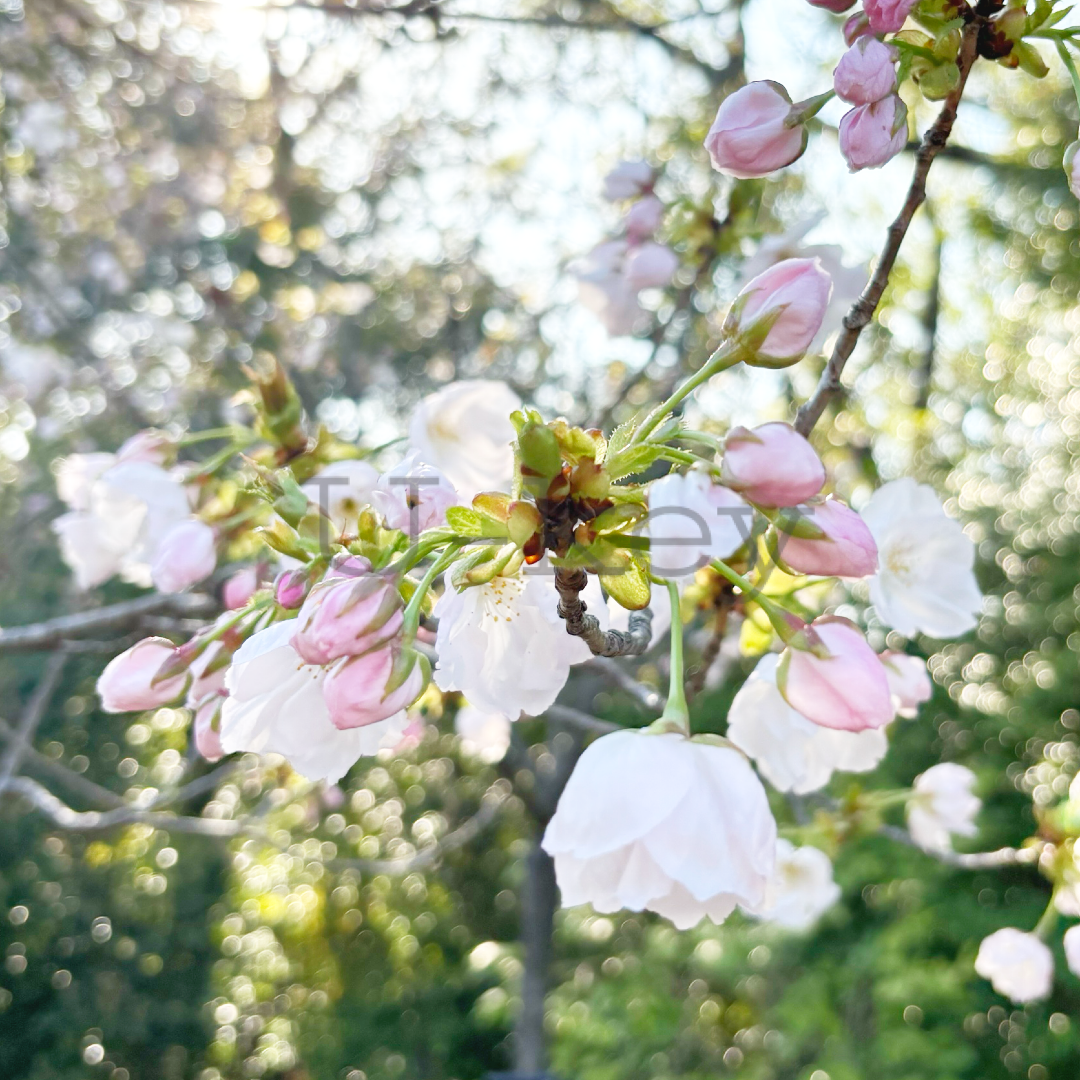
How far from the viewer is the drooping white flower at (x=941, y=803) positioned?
1.39 metres

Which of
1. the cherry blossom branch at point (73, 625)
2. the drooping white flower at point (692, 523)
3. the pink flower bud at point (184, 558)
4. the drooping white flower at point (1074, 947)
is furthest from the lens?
the cherry blossom branch at point (73, 625)

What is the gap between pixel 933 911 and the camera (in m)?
4.11

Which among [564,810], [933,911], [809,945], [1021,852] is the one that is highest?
[564,810]

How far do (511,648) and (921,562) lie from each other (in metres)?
0.40

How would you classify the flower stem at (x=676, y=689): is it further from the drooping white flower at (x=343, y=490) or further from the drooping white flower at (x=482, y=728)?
the drooping white flower at (x=482, y=728)

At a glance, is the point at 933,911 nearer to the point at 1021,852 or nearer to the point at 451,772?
the point at 451,772

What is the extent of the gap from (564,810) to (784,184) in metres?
2.77

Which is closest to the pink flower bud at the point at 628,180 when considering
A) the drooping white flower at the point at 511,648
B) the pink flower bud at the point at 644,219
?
the pink flower bud at the point at 644,219

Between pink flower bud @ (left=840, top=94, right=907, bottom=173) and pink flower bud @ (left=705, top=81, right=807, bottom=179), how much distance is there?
3cm

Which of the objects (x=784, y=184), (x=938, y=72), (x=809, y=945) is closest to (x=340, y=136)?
(x=784, y=184)

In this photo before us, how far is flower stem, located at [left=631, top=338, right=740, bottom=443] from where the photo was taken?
1.71ft

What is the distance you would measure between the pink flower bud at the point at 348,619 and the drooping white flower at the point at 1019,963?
130cm

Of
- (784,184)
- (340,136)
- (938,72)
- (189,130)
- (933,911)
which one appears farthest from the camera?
(933,911)

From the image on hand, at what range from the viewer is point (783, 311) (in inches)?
20.5
